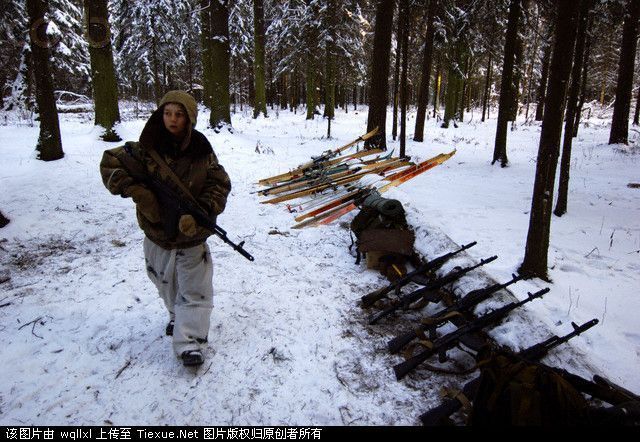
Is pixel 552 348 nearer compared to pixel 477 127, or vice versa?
pixel 552 348

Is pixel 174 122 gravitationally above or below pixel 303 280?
above

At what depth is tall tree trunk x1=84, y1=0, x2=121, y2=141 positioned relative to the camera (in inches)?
408

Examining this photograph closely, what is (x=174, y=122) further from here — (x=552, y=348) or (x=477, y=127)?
(x=477, y=127)

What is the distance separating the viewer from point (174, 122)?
301 centimetres

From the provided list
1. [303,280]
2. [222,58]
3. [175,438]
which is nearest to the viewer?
[175,438]

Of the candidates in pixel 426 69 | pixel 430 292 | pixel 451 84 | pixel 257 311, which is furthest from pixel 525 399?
pixel 451 84

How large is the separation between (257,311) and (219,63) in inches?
522

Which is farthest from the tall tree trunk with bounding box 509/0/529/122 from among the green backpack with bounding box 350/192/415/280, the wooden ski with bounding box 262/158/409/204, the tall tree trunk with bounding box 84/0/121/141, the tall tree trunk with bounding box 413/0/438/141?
the tall tree trunk with bounding box 84/0/121/141

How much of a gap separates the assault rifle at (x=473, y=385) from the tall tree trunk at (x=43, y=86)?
9944mm

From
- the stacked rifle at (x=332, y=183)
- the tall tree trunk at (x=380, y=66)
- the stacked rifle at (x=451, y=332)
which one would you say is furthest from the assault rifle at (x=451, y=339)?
the tall tree trunk at (x=380, y=66)

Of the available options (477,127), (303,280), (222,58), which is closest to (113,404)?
(303,280)

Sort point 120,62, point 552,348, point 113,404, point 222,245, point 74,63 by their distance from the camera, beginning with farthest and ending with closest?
point 120,62, point 74,63, point 222,245, point 552,348, point 113,404

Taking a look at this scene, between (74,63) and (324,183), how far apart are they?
1831cm

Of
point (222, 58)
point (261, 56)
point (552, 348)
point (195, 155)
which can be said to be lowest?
point (552, 348)
